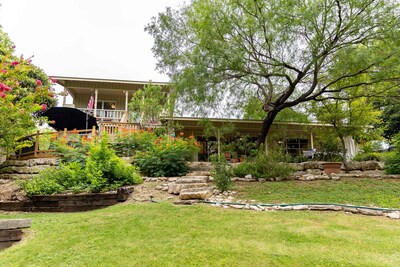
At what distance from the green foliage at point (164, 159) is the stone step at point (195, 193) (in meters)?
1.98

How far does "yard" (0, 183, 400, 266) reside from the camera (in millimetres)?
2695

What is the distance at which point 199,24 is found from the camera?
27.6 ft

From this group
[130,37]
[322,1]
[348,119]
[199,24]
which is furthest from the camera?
[130,37]

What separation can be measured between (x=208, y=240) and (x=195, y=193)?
233cm

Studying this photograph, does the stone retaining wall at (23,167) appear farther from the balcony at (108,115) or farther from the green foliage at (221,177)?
the balcony at (108,115)

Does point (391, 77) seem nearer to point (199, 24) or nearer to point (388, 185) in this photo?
point (388, 185)

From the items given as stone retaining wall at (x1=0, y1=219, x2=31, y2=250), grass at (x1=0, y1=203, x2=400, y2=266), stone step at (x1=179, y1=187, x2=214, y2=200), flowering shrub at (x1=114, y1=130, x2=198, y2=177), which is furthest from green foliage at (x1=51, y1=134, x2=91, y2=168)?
stone retaining wall at (x1=0, y1=219, x2=31, y2=250)

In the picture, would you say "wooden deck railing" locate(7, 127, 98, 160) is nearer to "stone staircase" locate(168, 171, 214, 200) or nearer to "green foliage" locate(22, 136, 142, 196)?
"green foliage" locate(22, 136, 142, 196)

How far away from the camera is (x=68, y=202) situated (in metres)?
5.50

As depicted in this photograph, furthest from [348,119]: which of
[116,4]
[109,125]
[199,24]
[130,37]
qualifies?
[130,37]

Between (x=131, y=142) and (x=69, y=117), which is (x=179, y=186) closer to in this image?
(x=131, y=142)

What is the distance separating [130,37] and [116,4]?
19.1 ft

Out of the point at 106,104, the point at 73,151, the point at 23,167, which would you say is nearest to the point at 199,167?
the point at 73,151

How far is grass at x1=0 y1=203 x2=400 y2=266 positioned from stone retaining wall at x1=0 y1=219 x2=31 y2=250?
0.18 metres
